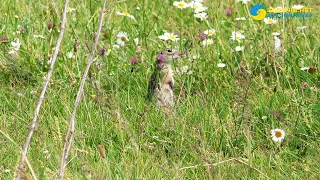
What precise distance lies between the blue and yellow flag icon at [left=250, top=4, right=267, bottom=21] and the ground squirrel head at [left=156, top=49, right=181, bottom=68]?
2.68 ft

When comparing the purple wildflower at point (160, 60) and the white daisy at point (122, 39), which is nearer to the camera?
the purple wildflower at point (160, 60)

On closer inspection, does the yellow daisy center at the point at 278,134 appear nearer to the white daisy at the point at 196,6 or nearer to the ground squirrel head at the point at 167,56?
the ground squirrel head at the point at 167,56

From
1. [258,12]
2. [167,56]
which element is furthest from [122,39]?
[258,12]

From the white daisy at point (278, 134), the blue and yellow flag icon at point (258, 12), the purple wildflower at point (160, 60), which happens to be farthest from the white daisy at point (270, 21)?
the white daisy at point (278, 134)

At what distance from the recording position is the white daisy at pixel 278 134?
11.6 ft

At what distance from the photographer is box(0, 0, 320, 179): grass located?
336 cm

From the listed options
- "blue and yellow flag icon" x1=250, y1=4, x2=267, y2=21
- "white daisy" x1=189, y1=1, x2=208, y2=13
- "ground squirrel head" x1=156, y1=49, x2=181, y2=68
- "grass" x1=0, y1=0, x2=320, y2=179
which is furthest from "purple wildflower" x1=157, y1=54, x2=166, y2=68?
"blue and yellow flag icon" x1=250, y1=4, x2=267, y2=21

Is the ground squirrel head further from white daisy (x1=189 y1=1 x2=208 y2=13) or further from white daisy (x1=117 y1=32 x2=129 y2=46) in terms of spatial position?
white daisy (x1=189 y1=1 x2=208 y2=13)

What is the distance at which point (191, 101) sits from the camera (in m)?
4.11

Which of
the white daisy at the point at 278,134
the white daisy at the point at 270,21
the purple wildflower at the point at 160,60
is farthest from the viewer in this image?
the white daisy at the point at 270,21

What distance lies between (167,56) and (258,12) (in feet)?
3.34

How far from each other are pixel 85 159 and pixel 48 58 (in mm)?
1352

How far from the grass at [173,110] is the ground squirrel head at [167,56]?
0.33ft

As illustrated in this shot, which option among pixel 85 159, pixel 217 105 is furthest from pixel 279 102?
pixel 85 159
